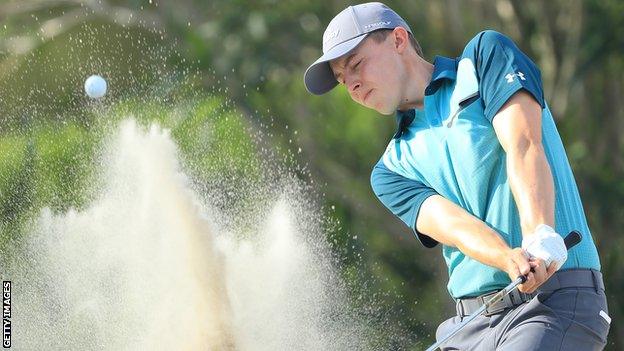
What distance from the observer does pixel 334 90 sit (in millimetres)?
13094

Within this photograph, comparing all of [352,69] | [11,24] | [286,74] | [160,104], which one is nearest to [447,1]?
[286,74]

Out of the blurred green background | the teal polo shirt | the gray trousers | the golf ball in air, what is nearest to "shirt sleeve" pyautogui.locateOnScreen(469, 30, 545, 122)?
the teal polo shirt

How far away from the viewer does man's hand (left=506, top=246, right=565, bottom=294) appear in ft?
10.1

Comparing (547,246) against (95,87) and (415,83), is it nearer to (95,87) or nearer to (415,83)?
(415,83)

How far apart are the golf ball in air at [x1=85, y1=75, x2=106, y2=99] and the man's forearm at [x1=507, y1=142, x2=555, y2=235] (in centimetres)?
759

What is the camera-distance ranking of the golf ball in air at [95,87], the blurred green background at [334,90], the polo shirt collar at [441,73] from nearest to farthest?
1. the polo shirt collar at [441,73]
2. the golf ball in air at [95,87]
3. the blurred green background at [334,90]

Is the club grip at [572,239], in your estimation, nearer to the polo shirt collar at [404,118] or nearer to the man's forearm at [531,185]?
the man's forearm at [531,185]

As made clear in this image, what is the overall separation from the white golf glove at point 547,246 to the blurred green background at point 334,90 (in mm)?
8110

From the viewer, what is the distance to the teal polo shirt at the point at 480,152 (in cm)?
335

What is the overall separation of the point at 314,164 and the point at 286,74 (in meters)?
1.15

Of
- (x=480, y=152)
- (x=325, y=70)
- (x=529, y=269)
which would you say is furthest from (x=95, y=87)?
(x=529, y=269)

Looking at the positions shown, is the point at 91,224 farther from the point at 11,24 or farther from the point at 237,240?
the point at 11,24

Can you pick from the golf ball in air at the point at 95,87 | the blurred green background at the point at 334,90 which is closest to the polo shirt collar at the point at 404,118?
the golf ball in air at the point at 95,87

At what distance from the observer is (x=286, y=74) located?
1322 cm
